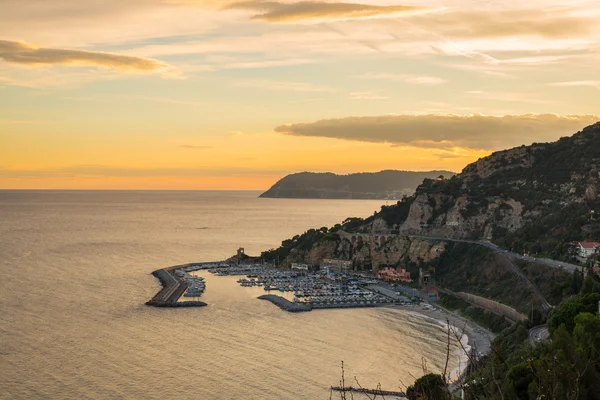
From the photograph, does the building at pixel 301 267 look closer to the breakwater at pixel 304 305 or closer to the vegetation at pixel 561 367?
the breakwater at pixel 304 305

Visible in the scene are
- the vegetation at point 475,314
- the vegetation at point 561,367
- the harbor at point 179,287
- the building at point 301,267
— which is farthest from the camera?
the building at point 301,267

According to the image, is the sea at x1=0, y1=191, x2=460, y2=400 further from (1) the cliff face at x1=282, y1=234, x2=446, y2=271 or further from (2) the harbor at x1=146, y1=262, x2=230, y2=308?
(1) the cliff face at x1=282, y1=234, x2=446, y2=271

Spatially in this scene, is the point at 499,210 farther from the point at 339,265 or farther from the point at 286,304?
the point at 286,304

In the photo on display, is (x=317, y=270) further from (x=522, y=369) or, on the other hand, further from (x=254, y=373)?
(x=522, y=369)

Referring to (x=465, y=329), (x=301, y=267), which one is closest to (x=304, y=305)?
(x=465, y=329)

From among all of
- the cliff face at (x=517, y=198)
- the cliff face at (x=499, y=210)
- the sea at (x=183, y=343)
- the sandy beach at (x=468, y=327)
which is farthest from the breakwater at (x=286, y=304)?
the cliff face at (x=517, y=198)

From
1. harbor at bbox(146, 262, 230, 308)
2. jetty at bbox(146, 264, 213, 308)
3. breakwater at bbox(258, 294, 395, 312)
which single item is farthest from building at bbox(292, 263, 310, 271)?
breakwater at bbox(258, 294, 395, 312)

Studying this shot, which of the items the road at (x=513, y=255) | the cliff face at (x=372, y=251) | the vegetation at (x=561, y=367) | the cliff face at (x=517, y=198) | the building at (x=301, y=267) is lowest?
the building at (x=301, y=267)
